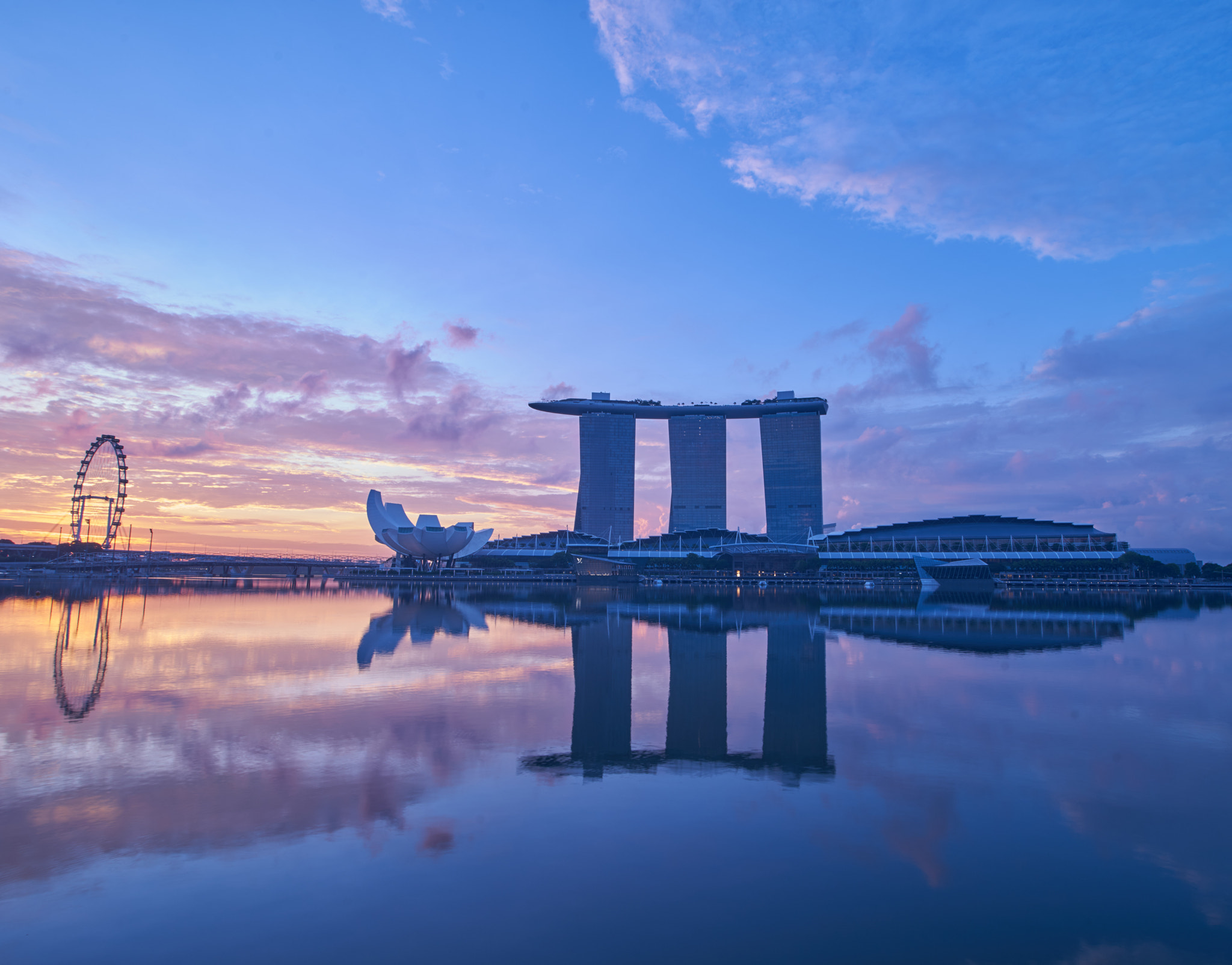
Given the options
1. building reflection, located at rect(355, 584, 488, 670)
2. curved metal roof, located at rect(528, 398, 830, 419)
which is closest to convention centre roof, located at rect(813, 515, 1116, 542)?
curved metal roof, located at rect(528, 398, 830, 419)

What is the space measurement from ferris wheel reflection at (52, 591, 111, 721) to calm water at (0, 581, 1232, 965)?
18cm

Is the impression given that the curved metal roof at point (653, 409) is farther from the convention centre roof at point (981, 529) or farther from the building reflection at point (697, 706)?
the building reflection at point (697, 706)

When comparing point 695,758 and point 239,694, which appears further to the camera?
point 239,694

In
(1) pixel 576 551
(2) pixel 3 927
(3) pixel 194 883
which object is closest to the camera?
(2) pixel 3 927

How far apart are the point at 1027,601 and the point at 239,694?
1971 inches

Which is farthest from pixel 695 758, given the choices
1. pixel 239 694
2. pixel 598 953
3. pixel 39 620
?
pixel 39 620

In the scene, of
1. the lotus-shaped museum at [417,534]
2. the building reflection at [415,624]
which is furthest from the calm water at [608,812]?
the lotus-shaped museum at [417,534]

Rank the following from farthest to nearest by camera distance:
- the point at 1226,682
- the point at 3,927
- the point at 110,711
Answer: the point at 1226,682 < the point at 110,711 < the point at 3,927

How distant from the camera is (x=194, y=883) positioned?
596cm

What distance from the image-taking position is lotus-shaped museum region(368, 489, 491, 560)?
76188 millimetres

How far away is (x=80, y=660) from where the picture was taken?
17.8 m

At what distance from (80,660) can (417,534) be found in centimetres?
5887

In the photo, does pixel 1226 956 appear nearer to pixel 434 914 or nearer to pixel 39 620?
pixel 434 914

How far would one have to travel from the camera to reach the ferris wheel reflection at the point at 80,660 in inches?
516
